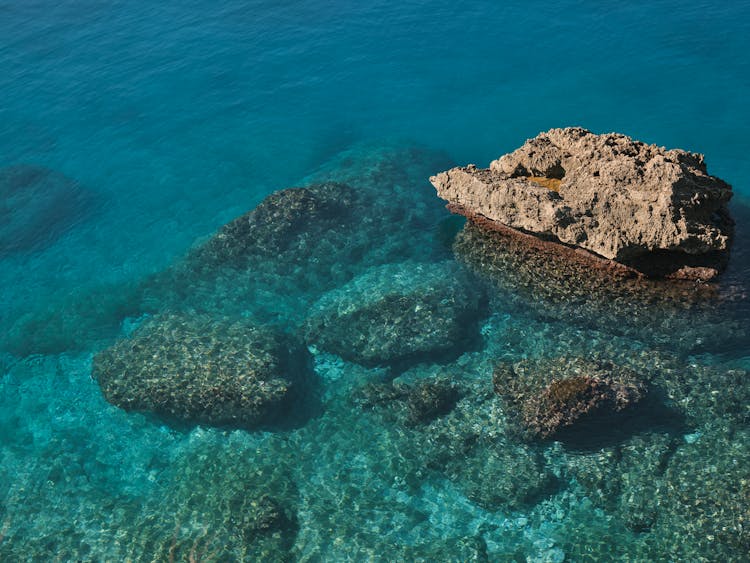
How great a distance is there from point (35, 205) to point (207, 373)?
16.6 m

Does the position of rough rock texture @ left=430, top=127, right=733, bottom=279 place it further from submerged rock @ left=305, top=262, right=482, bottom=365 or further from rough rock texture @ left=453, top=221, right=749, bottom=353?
submerged rock @ left=305, top=262, right=482, bottom=365

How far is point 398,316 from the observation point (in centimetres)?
2373

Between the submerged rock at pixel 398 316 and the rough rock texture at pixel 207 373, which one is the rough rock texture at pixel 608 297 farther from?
the rough rock texture at pixel 207 373

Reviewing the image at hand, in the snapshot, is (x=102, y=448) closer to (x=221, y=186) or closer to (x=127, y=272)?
(x=127, y=272)

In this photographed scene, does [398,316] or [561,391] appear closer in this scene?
[561,391]

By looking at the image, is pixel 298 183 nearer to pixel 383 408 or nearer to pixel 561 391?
pixel 383 408

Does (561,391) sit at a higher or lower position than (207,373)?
lower

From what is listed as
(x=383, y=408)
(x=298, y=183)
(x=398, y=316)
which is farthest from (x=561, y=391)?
(x=298, y=183)

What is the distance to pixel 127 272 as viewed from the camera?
28.4 m

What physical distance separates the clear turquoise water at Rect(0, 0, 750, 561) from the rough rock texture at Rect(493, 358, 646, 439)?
0.77 metres

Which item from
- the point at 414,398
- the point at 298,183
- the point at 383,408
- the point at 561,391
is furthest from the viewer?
the point at 298,183

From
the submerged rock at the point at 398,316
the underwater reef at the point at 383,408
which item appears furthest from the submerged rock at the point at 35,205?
the submerged rock at the point at 398,316

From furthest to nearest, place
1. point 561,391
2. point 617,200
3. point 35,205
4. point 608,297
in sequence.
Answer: point 35,205 → point 608,297 → point 617,200 → point 561,391

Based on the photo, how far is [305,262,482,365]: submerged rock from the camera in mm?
22953
